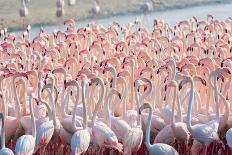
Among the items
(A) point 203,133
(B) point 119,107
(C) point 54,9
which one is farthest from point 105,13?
(A) point 203,133

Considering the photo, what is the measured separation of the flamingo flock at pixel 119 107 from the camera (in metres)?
5.96

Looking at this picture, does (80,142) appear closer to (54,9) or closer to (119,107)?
(119,107)

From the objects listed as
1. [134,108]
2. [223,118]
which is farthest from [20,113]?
[223,118]

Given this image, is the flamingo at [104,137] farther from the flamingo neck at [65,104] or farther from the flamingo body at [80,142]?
the flamingo neck at [65,104]

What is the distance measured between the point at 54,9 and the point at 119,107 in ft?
47.5

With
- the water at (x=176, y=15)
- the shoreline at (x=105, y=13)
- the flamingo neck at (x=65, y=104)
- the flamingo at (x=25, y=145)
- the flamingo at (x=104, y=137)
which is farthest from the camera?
the water at (x=176, y=15)

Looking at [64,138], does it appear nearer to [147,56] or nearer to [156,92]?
[156,92]

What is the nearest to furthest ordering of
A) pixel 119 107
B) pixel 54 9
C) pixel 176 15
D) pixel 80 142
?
1. pixel 80 142
2. pixel 119 107
3. pixel 54 9
4. pixel 176 15

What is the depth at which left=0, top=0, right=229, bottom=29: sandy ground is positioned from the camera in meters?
19.6

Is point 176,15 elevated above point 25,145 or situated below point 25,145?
below

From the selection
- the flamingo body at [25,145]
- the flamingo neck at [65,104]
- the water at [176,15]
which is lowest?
the water at [176,15]

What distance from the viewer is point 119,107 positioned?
707 centimetres

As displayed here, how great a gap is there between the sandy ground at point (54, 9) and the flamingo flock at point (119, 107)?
1078cm

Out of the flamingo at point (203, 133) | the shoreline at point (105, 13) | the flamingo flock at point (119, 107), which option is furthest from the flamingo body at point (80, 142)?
the shoreline at point (105, 13)
